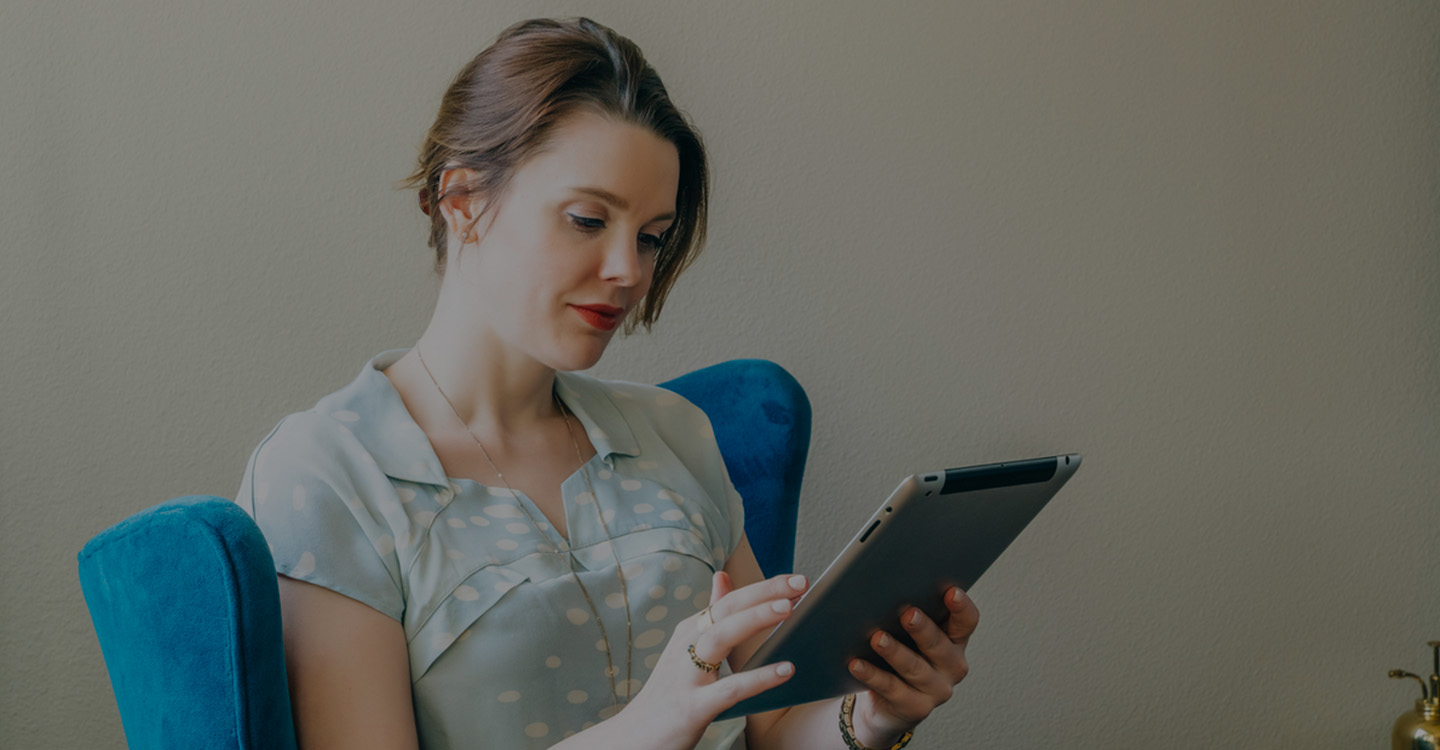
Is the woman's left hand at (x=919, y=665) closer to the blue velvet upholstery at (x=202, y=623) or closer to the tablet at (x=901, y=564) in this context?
the tablet at (x=901, y=564)

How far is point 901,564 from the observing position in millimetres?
794

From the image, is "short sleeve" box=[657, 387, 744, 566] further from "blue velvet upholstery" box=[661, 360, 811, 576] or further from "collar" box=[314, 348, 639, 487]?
"collar" box=[314, 348, 639, 487]

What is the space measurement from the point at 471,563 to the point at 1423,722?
1390 mm

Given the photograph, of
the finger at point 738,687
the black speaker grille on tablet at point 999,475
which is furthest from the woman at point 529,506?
the black speaker grille on tablet at point 999,475

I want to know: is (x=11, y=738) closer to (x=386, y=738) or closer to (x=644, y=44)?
(x=386, y=738)

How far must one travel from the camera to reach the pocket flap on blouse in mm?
889

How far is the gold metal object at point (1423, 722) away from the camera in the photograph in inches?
58.6

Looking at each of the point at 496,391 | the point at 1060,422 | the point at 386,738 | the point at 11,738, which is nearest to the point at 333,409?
the point at 496,391

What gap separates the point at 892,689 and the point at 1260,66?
1.23 m

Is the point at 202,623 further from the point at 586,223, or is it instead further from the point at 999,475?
the point at 999,475

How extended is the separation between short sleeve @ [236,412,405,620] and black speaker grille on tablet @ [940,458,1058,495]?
1.54 feet

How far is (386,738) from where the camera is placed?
0.83 m

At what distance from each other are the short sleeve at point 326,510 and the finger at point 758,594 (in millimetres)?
299

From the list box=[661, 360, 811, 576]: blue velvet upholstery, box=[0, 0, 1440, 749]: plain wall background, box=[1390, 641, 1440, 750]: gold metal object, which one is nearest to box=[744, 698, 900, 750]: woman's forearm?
box=[661, 360, 811, 576]: blue velvet upholstery
